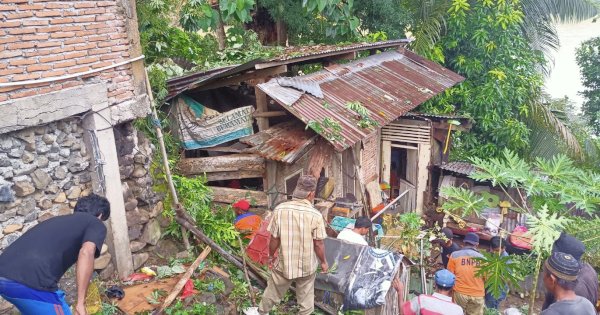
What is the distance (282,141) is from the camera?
718 cm

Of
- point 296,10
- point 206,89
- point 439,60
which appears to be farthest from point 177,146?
point 439,60

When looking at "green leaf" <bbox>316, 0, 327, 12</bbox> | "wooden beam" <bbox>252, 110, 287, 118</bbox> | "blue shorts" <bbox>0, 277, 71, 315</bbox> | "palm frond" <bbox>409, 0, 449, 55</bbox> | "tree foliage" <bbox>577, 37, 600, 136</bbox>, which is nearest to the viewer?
"blue shorts" <bbox>0, 277, 71, 315</bbox>

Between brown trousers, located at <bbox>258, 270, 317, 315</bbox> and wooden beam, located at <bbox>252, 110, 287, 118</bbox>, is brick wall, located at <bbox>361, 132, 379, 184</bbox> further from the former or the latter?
brown trousers, located at <bbox>258, 270, 317, 315</bbox>

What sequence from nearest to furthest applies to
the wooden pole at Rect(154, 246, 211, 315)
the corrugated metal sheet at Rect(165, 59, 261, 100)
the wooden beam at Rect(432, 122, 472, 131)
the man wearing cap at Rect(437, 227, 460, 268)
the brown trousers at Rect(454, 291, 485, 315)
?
the wooden pole at Rect(154, 246, 211, 315) → the brown trousers at Rect(454, 291, 485, 315) → the corrugated metal sheet at Rect(165, 59, 261, 100) → the man wearing cap at Rect(437, 227, 460, 268) → the wooden beam at Rect(432, 122, 472, 131)

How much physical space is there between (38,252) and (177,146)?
13.4 ft

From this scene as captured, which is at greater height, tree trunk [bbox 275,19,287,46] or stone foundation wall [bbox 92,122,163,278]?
tree trunk [bbox 275,19,287,46]

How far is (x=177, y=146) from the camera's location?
7613mm

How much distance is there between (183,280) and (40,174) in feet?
6.41

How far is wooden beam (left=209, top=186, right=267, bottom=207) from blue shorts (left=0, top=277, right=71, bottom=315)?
3.96 metres

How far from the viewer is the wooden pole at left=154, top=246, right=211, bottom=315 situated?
5105 mm

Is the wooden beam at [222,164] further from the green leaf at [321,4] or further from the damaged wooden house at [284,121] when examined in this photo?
the green leaf at [321,4]

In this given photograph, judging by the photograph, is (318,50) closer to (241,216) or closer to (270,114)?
(270,114)

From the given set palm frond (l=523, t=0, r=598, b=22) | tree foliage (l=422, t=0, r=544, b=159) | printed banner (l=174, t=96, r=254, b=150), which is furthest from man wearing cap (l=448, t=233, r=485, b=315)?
palm frond (l=523, t=0, r=598, b=22)

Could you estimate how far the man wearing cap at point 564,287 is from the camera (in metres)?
3.72
